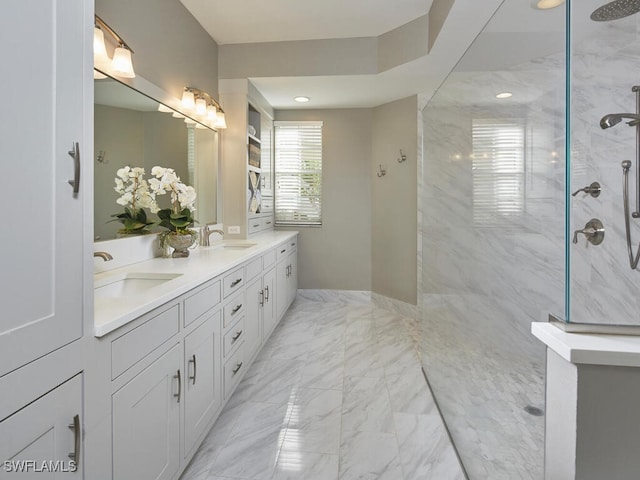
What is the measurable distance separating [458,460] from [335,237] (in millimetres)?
3246

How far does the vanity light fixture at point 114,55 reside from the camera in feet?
6.09

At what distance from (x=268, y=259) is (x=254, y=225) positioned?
0.89m

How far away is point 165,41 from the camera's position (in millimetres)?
2598

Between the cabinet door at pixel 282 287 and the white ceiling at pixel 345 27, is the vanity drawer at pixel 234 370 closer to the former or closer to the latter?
the cabinet door at pixel 282 287

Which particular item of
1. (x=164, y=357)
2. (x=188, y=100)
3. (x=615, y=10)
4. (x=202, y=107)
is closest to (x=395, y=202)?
(x=202, y=107)

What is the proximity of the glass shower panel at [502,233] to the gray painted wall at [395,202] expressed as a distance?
1.89 m

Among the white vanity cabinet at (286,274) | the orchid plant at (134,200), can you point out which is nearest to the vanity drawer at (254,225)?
the white vanity cabinet at (286,274)

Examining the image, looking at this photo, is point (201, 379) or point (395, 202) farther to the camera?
point (395, 202)

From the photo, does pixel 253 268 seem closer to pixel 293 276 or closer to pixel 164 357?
pixel 164 357

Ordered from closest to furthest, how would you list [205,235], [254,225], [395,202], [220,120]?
[205,235] < [220,120] < [254,225] < [395,202]

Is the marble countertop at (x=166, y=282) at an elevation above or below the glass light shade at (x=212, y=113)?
below

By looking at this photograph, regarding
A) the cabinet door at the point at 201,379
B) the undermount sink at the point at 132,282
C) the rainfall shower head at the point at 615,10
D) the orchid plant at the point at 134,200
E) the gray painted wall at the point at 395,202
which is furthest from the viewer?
the gray painted wall at the point at 395,202

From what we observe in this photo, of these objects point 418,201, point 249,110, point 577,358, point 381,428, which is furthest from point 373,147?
point 577,358

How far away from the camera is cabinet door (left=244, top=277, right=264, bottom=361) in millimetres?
2564
